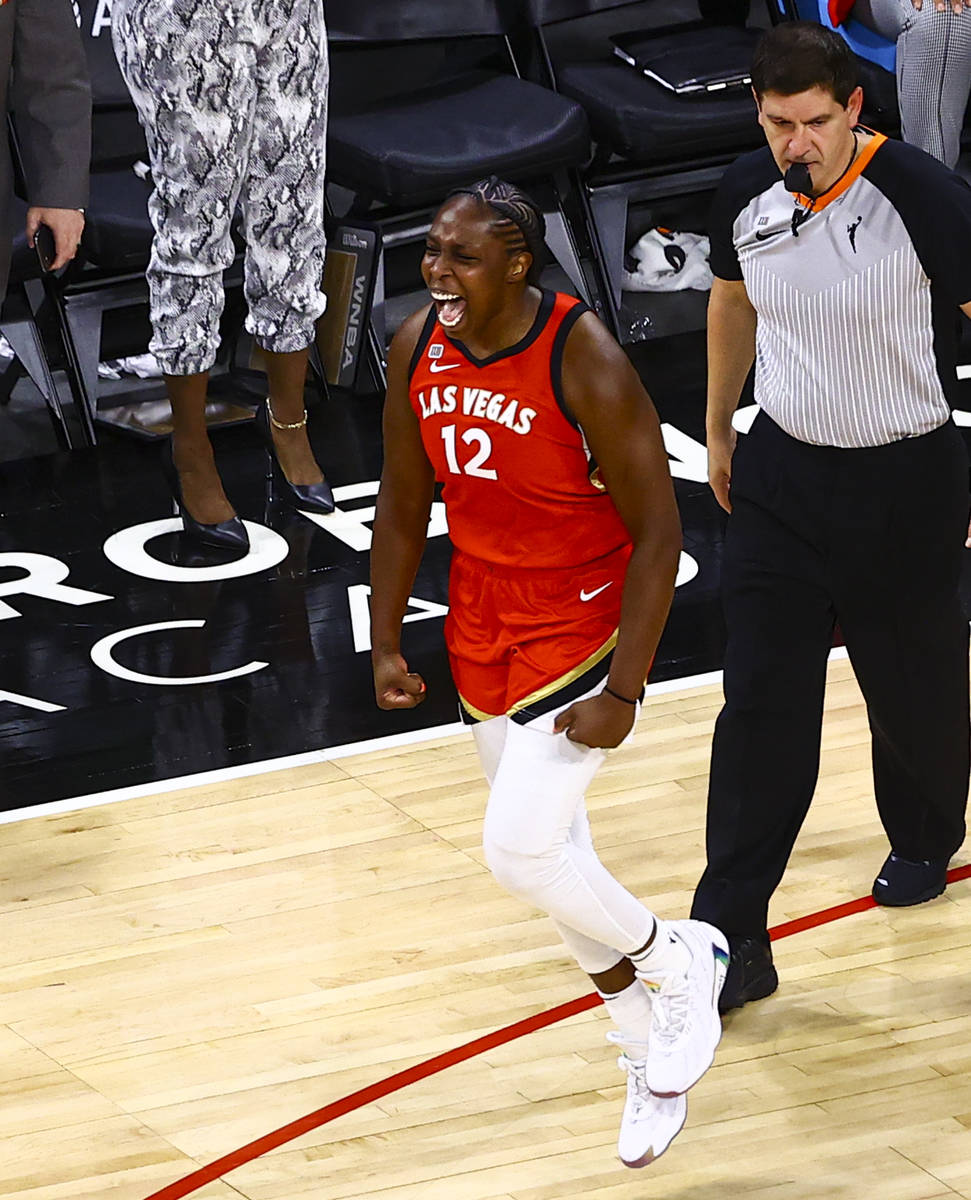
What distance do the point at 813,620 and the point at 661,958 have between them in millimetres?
634

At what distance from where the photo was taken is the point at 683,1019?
9.71 ft

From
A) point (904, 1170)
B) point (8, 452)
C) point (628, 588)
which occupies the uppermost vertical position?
point (628, 588)

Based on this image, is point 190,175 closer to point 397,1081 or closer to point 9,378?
point 9,378

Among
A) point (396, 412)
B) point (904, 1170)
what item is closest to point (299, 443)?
point (396, 412)

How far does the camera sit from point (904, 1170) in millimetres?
2861

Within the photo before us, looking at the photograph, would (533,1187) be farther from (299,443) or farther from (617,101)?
(617,101)

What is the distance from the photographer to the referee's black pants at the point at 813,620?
10.6ft

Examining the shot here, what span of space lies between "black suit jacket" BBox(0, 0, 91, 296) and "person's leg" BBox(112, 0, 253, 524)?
397mm

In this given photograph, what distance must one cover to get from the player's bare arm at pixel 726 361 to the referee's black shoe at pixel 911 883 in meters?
0.70

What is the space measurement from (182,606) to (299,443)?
0.64 metres

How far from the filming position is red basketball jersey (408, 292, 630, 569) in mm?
2703

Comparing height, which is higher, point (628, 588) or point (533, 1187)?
point (628, 588)

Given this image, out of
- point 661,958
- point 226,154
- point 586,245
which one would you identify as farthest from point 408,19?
point 661,958

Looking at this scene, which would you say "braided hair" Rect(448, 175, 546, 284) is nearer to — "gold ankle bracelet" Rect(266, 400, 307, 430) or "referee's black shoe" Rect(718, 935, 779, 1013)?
"referee's black shoe" Rect(718, 935, 779, 1013)
